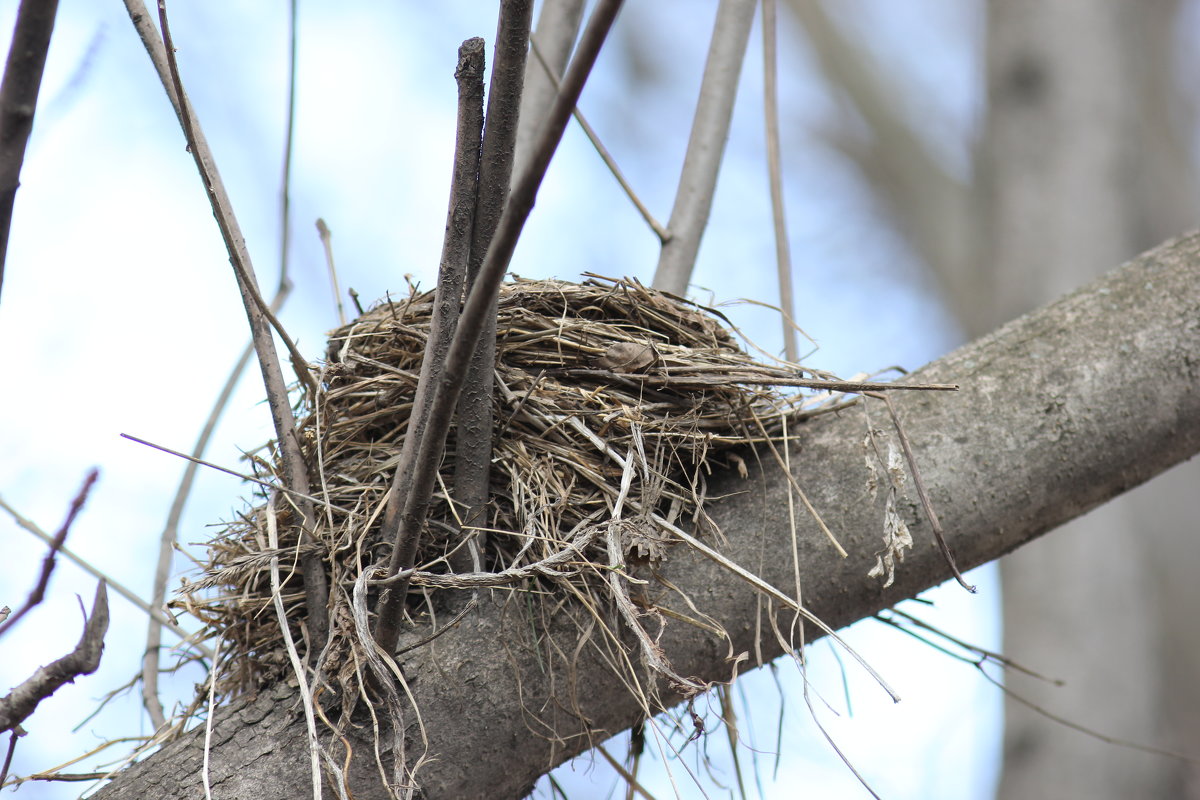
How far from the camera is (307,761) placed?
102 centimetres

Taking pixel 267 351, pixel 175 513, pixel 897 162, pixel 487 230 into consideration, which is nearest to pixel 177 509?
pixel 175 513

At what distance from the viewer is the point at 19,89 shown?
691 millimetres

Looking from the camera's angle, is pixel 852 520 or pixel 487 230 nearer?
pixel 487 230

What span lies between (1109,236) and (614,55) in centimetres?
410

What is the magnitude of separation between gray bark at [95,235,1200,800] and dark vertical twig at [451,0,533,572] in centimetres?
14

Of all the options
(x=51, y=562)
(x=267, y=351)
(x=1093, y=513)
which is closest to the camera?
(x=51, y=562)

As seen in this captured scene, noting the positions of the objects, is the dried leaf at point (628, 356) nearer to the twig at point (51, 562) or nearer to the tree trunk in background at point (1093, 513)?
the twig at point (51, 562)

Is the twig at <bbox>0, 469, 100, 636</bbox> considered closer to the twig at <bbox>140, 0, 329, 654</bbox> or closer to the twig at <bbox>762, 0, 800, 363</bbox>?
the twig at <bbox>140, 0, 329, 654</bbox>

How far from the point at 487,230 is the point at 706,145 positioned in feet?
3.65

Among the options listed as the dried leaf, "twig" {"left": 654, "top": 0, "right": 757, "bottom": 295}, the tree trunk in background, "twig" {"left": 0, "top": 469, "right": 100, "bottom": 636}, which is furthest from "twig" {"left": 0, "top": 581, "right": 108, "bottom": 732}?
the tree trunk in background

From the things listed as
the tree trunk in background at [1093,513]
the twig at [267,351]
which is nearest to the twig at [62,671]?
the twig at [267,351]

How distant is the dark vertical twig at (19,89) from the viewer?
67 centimetres

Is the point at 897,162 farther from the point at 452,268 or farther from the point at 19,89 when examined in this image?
the point at 19,89

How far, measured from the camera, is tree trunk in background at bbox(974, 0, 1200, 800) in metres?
3.34
